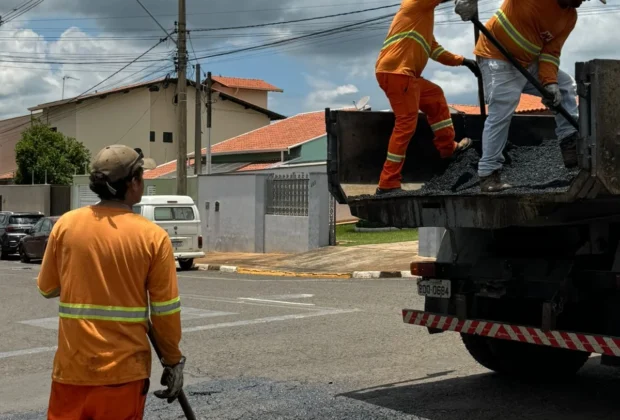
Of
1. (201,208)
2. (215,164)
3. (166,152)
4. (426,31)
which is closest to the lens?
(426,31)

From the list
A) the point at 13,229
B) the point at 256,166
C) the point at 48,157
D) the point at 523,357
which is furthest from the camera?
the point at 48,157

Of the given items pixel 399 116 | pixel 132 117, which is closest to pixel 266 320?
pixel 399 116

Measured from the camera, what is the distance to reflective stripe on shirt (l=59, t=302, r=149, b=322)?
3.53 meters

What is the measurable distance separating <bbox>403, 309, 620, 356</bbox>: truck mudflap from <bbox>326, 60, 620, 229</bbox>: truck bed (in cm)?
72

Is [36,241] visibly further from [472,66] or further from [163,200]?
[472,66]

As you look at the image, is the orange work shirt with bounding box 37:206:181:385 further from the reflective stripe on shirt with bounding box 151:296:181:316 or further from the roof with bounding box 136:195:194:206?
the roof with bounding box 136:195:194:206

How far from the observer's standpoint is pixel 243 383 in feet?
23.3

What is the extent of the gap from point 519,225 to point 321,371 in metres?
Answer: 2.76

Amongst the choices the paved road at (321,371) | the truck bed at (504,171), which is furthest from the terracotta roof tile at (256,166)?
the truck bed at (504,171)

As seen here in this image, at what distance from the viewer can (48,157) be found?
47625mm

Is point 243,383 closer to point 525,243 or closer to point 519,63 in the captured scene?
point 525,243

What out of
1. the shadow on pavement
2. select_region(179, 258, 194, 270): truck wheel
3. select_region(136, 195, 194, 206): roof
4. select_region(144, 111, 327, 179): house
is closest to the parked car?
select_region(136, 195, 194, 206): roof

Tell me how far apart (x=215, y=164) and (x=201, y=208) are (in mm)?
15847

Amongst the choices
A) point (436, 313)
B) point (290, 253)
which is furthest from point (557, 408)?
point (290, 253)
